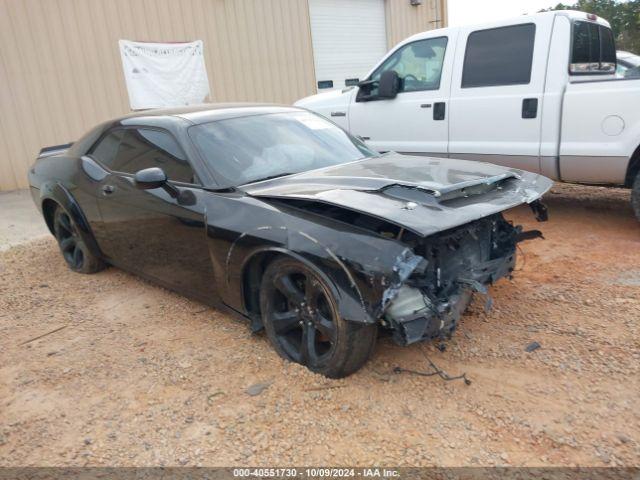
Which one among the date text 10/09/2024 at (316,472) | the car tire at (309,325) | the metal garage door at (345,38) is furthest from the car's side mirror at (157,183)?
the metal garage door at (345,38)

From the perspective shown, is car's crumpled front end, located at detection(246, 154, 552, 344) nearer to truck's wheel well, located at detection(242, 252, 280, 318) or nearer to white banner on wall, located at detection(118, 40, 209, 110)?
truck's wheel well, located at detection(242, 252, 280, 318)

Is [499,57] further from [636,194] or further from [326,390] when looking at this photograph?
[326,390]

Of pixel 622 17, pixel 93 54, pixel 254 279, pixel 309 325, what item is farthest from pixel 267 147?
pixel 622 17

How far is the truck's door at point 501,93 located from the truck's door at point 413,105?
0.14m

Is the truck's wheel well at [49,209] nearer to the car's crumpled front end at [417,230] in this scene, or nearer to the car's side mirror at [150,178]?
the car's side mirror at [150,178]

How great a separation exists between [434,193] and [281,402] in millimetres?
1392

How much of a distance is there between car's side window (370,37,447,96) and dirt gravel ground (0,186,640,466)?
2691 millimetres

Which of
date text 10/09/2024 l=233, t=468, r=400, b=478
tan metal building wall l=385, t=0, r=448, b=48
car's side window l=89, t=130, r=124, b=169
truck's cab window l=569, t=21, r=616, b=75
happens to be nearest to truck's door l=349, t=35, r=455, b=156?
truck's cab window l=569, t=21, r=616, b=75

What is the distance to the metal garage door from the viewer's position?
39.5 ft

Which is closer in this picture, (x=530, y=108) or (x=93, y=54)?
(x=530, y=108)

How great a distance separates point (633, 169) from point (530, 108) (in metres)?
1.09

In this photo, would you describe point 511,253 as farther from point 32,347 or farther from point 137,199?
point 32,347

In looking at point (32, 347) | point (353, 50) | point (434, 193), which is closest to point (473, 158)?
point (434, 193)

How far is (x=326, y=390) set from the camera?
277 centimetres
